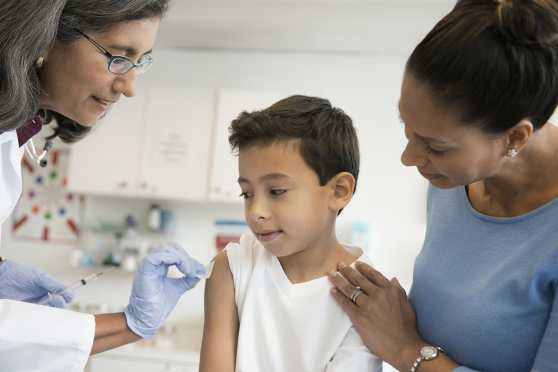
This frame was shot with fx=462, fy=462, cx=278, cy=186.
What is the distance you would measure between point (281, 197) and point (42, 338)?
2.17ft

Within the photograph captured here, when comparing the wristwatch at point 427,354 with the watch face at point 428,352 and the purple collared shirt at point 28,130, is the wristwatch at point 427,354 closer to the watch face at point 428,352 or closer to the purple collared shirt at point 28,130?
the watch face at point 428,352

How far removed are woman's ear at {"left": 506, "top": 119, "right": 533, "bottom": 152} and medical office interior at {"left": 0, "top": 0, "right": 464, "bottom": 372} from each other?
8.56 ft

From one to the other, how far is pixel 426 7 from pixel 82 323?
10.00 ft

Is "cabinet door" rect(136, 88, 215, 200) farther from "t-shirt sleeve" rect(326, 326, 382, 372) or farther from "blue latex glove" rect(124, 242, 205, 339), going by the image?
"t-shirt sleeve" rect(326, 326, 382, 372)

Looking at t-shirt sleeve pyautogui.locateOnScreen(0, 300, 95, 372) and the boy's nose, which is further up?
the boy's nose

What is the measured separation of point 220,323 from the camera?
118 cm

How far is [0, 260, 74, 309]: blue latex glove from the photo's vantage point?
139 centimetres

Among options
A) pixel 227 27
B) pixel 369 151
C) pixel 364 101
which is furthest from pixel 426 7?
pixel 227 27

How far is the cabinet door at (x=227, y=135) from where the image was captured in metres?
3.39

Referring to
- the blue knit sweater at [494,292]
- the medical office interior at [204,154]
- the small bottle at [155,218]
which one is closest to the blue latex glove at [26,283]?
the blue knit sweater at [494,292]

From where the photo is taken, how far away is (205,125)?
11.7ft

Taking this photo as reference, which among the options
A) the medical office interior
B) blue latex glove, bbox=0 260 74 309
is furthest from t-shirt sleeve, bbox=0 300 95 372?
the medical office interior

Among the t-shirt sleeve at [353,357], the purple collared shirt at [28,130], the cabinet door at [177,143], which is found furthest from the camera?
the cabinet door at [177,143]

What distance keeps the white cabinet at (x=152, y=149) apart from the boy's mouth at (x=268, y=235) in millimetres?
2335
